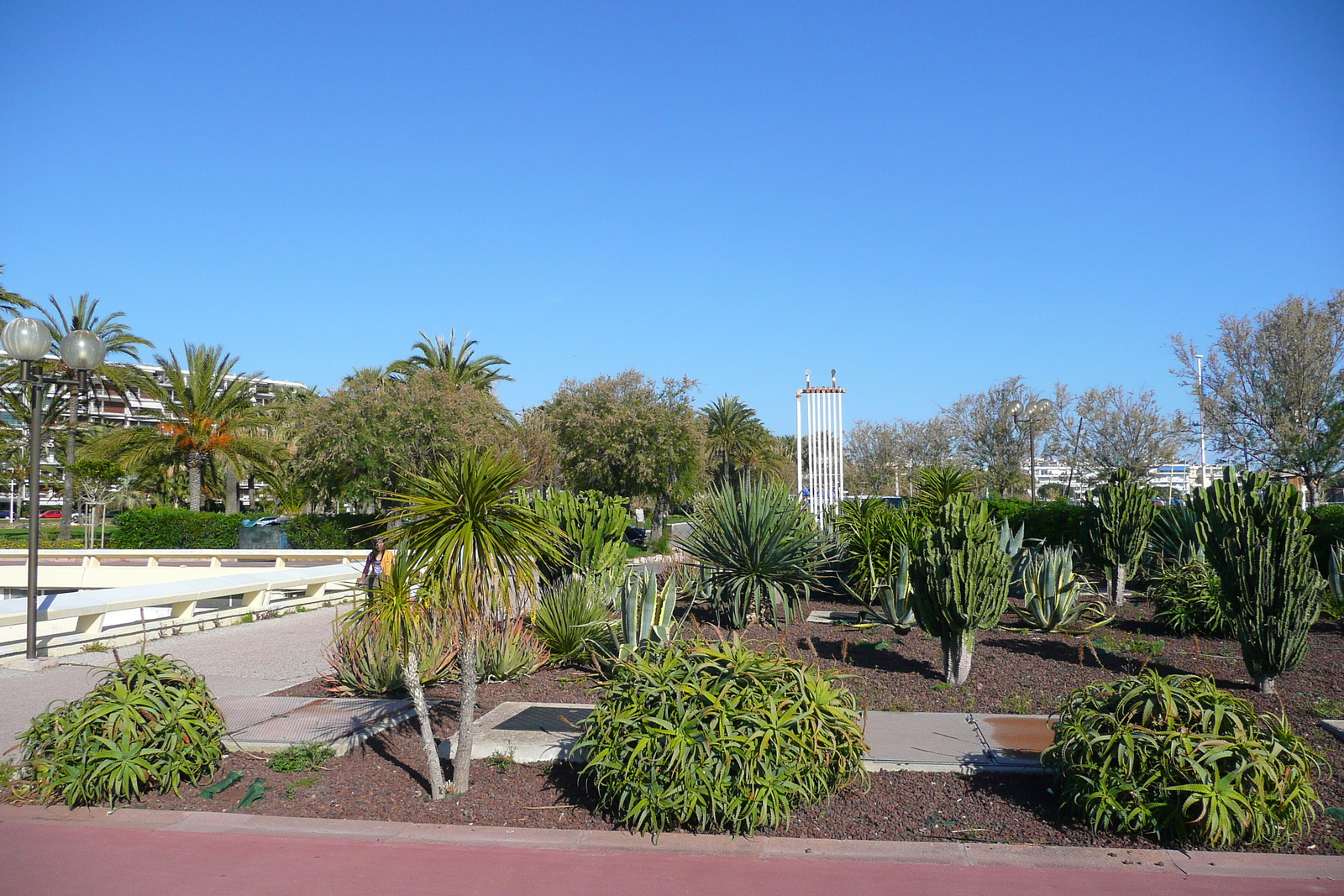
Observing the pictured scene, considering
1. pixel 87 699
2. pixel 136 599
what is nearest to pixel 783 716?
pixel 87 699

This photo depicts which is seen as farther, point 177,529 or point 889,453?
point 889,453

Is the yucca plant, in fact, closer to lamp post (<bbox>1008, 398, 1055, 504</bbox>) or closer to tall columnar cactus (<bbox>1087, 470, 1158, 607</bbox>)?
tall columnar cactus (<bbox>1087, 470, 1158, 607</bbox>)

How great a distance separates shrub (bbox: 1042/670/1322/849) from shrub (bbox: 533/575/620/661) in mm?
5044

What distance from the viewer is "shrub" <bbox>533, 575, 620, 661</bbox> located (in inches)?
367

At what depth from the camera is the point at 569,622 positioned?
9.38 metres

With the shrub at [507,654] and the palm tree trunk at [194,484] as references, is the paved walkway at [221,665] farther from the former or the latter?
the palm tree trunk at [194,484]

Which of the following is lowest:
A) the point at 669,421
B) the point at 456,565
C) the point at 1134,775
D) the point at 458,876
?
the point at 458,876

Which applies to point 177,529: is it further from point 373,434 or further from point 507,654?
point 507,654

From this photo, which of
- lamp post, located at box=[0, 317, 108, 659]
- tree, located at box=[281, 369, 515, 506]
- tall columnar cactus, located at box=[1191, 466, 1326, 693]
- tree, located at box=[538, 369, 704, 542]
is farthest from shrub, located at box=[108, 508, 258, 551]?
tall columnar cactus, located at box=[1191, 466, 1326, 693]

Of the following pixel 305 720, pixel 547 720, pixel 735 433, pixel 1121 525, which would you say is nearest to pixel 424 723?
pixel 547 720

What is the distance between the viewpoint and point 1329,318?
24875 mm

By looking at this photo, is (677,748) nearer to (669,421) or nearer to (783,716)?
(783,716)

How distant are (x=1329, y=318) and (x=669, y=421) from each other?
2054 cm

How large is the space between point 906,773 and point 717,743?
1575mm
